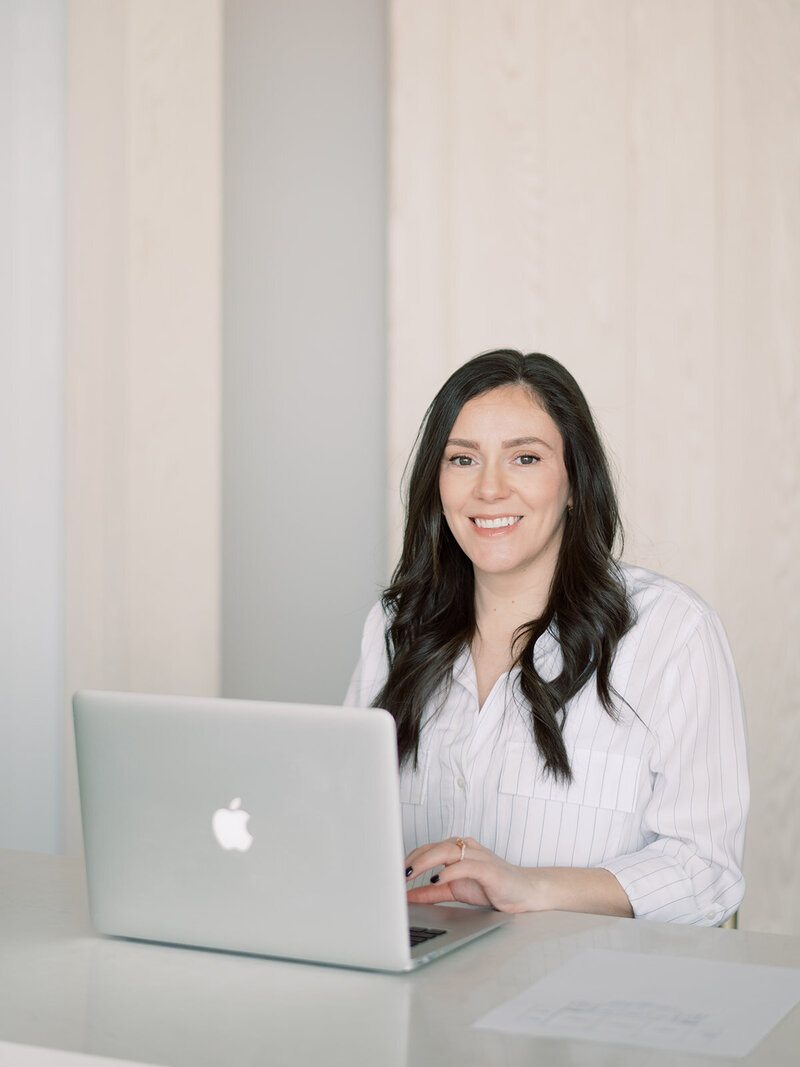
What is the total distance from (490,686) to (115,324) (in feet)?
6.75

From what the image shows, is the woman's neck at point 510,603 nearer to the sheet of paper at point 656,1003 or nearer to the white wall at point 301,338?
the sheet of paper at point 656,1003

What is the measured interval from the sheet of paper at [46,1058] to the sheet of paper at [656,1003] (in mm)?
384

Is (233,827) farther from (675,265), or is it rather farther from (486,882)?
(675,265)

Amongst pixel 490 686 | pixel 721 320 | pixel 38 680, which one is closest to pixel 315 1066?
pixel 490 686

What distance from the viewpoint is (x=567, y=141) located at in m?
3.67

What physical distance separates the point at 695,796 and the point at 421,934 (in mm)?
740

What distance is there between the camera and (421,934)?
5.36 feet

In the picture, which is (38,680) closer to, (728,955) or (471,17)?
(471,17)

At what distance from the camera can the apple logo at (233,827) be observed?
5.02ft

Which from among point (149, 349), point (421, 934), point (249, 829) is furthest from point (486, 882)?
point (149, 349)

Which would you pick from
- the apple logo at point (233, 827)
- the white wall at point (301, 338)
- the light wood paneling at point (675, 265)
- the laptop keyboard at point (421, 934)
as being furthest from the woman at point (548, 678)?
the white wall at point (301, 338)

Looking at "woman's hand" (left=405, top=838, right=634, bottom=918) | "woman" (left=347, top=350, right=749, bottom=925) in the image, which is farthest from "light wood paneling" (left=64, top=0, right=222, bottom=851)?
"woman's hand" (left=405, top=838, right=634, bottom=918)

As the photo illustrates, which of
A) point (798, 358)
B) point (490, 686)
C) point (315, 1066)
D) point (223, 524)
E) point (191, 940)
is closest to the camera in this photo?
point (315, 1066)

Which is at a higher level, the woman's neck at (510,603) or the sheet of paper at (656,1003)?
the woman's neck at (510,603)
